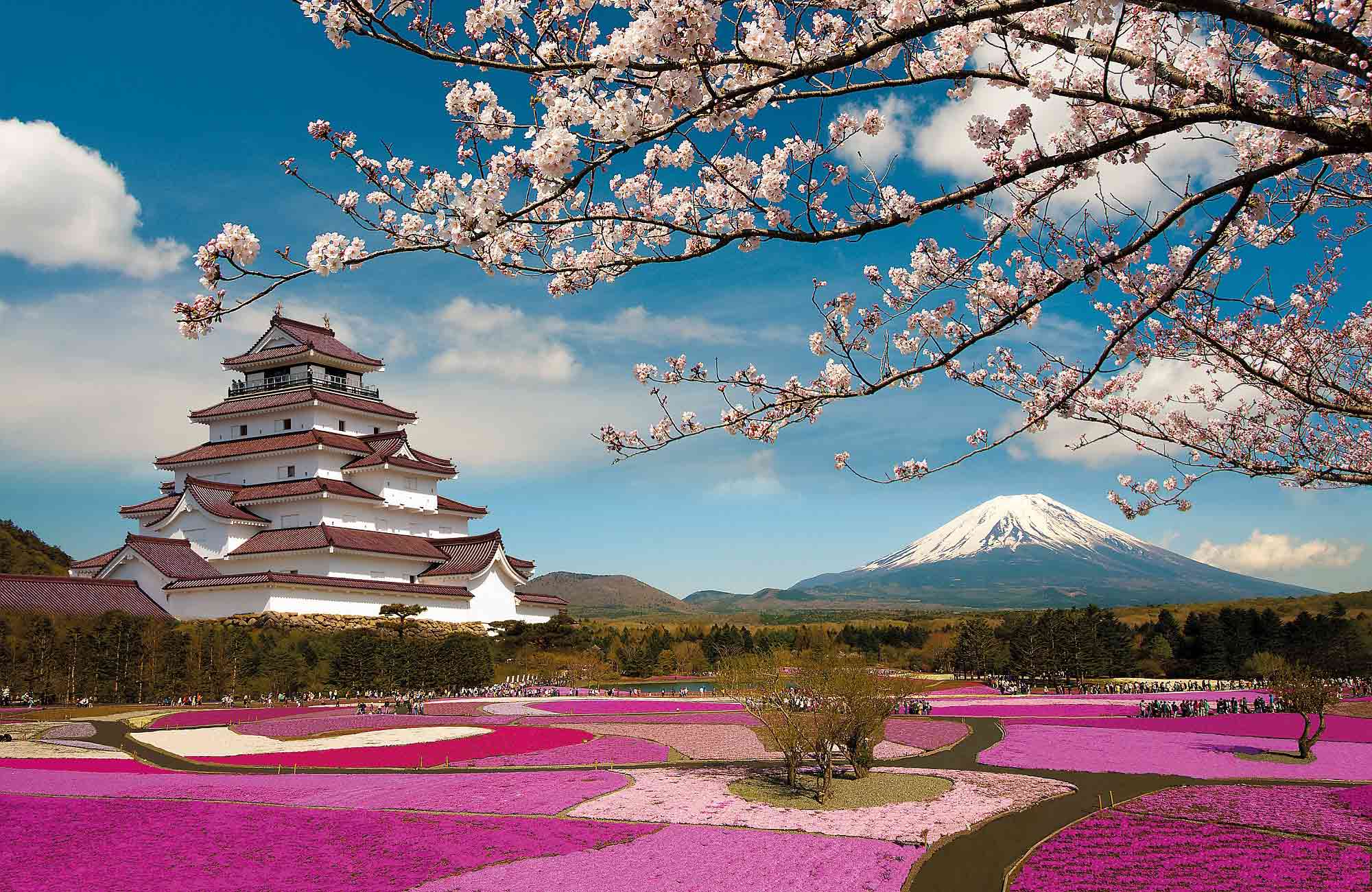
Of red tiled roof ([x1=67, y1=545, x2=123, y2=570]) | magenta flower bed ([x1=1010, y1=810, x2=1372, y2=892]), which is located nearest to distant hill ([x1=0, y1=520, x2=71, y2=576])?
red tiled roof ([x1=67, y1=545, x2=123, y2=570])

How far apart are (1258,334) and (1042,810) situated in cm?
994

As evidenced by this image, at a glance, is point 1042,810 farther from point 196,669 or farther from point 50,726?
point 196,669

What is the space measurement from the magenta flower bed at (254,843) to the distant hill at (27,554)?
44321 millimetres

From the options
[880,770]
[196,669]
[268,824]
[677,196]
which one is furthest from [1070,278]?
[196,669]

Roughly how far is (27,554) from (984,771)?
5983 cm

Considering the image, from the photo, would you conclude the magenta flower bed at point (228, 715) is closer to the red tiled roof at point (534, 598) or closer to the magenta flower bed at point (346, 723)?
the magenta flower bed at point (346, 723)

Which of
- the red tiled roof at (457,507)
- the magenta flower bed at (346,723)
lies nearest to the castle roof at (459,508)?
the red tiled roof at (457,507)

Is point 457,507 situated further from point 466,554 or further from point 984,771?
point 984,771

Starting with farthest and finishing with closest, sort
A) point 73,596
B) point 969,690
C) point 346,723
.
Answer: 1. point 969,690
2. point 73,596
3. point 346,723

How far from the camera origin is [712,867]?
13016mm

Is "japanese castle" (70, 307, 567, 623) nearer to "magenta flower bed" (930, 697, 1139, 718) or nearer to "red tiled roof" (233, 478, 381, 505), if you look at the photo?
"red tiled roof" (233, 478, 381, 505)

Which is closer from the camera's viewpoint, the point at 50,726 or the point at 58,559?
the point at 50,726

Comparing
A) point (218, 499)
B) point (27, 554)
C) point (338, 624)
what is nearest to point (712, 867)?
point (338, 624)

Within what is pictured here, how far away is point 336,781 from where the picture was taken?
19.4 m
